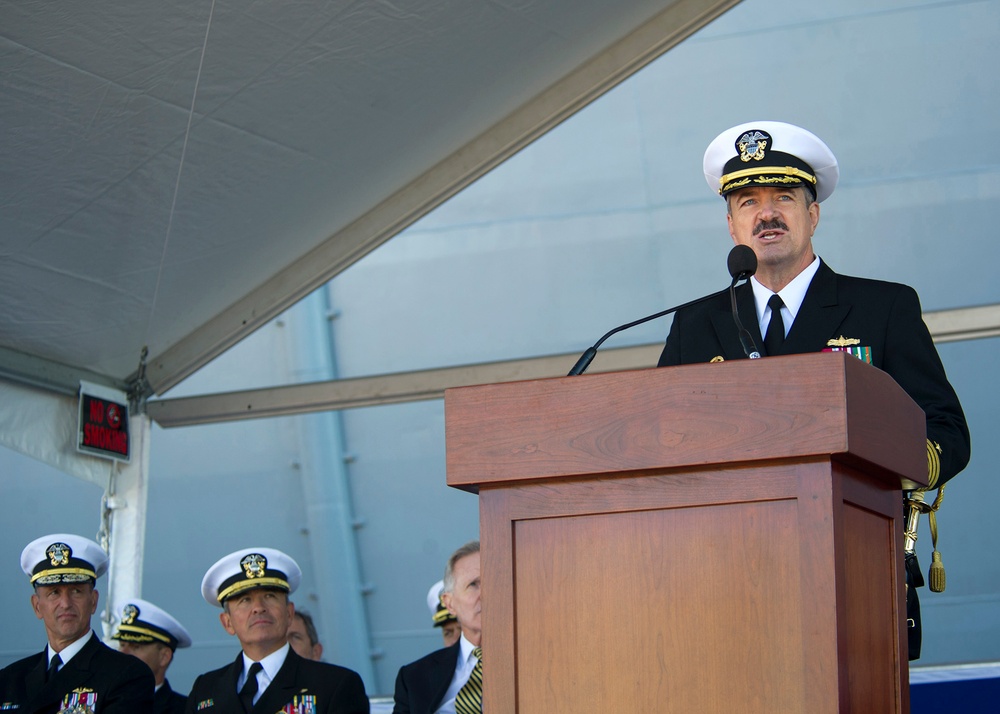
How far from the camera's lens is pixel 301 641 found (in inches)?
181

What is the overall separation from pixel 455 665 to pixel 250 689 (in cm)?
60

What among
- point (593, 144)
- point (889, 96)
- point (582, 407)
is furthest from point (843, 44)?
point (582, 407)

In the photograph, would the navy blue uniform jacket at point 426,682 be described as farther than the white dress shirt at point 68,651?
No

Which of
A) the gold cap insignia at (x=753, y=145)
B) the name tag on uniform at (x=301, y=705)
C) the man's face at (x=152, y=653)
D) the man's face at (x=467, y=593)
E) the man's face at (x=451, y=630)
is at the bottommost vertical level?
the name tag on uniform at (x=301, y=705)

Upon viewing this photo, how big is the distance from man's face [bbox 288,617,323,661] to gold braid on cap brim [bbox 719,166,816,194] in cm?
302

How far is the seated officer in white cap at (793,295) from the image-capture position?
1.96 metres

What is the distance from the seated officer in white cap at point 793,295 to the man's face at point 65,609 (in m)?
2.47

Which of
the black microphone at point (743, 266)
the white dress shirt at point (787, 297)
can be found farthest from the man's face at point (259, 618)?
the black microphone at point (743, 266)

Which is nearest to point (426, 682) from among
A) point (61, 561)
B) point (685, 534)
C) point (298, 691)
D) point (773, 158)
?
point (298, 691)

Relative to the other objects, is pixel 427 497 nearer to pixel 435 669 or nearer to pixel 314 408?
pixel 314 408

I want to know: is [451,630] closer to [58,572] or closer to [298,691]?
[298,691]

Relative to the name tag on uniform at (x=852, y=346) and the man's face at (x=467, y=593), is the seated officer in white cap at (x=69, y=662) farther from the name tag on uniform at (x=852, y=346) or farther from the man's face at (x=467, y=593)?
the name tag on uniform at (x=852, y=346)

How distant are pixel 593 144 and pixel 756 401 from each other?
16.8ft

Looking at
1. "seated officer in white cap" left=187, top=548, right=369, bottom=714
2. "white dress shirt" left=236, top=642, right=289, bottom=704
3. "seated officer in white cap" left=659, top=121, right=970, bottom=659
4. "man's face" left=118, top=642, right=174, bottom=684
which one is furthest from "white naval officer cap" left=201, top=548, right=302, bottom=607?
"seated officer in white cap" left=659, top=121, right=970, bottom=659
